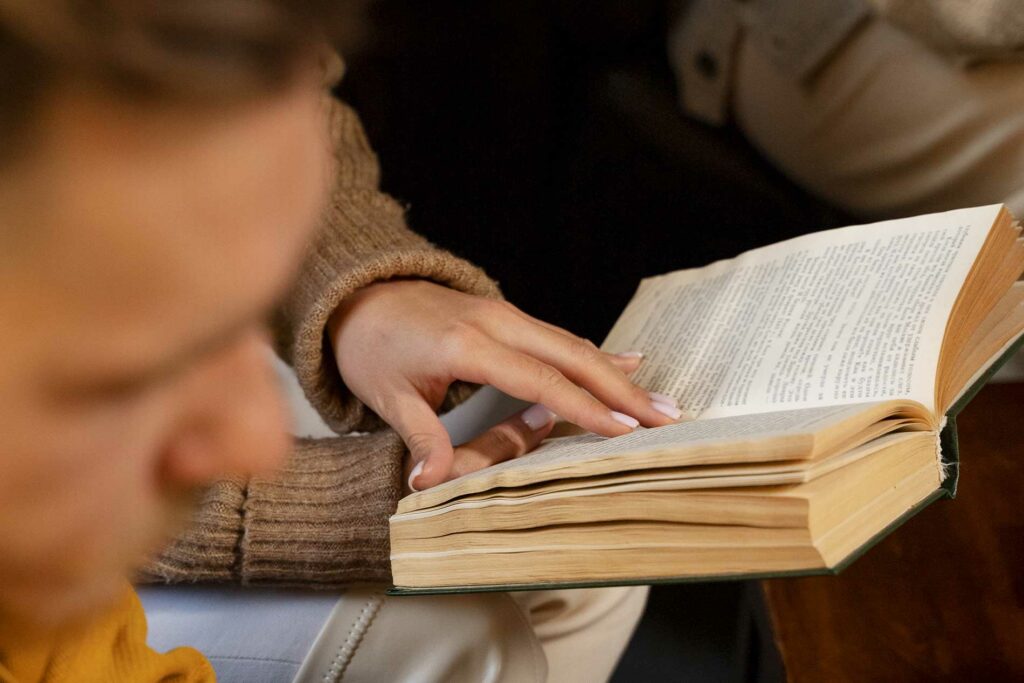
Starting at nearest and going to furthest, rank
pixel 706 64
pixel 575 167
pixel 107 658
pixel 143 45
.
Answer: pixel 143 45 → pixel 107 658 → pixel 706 64 → pixel 575 167

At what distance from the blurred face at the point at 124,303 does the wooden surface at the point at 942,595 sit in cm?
58

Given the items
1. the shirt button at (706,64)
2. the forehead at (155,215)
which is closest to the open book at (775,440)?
the forehead at (155,215)

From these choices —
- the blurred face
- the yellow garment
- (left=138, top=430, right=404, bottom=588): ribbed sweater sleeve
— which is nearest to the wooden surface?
(left=138, top=430, right=404, bottom=588): ribbed sweater sleeve

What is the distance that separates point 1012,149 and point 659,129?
0.45 meters

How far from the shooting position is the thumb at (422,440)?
1.92 feet

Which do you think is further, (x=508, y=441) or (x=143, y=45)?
(x=508, y=441)

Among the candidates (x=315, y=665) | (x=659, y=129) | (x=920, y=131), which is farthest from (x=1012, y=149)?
(x=315, y=665)

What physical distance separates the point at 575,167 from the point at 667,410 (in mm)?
799

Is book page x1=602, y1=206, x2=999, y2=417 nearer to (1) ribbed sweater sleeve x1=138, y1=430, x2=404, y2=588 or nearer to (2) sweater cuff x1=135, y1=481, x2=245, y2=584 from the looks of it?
(1) ribbed sweater sleeve x1=138, y1=430, x2=404, y2=588

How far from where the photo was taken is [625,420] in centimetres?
56

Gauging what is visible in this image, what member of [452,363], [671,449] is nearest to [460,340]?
[452,363]

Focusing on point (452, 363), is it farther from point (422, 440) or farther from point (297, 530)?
point (297, 530)

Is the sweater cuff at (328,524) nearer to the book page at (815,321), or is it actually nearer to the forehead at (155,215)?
the book page at (815,321)

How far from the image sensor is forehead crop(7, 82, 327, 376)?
16 cm
